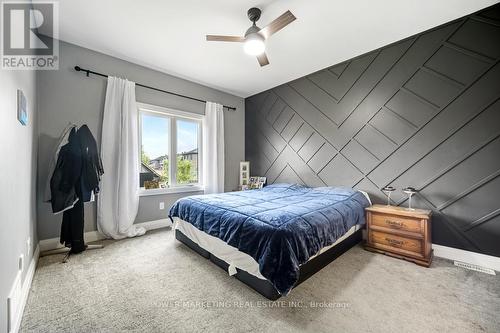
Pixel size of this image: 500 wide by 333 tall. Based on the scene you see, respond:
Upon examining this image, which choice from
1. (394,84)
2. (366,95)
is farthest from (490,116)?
(366,95)

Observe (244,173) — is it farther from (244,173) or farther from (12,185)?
(12,185)

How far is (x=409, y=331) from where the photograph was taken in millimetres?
1373

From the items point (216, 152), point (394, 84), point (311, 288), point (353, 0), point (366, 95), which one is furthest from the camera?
point (216, 152)

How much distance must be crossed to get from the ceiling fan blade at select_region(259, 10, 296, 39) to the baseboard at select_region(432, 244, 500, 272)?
10.1 ft

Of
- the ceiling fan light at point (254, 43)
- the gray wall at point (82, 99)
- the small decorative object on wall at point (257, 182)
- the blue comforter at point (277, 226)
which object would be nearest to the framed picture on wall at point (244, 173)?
the small decorative object on wall at point (257, 182)

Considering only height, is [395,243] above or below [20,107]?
below

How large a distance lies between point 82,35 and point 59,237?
8.66 ft

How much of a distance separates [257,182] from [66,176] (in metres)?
3.16

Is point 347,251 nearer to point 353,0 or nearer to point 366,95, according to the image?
point 366,95

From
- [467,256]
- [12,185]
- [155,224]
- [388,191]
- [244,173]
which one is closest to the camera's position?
[12,185]

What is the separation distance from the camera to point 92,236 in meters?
2.95

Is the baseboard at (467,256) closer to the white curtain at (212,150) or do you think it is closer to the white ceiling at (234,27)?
the white ceiling at (234,27)

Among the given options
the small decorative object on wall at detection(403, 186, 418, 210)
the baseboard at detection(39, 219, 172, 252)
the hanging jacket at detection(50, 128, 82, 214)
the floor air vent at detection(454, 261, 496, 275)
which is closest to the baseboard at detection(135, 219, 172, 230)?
the baseboard at detection(39, 219, 172, 252)

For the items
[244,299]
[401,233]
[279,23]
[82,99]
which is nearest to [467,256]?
[401,233]
